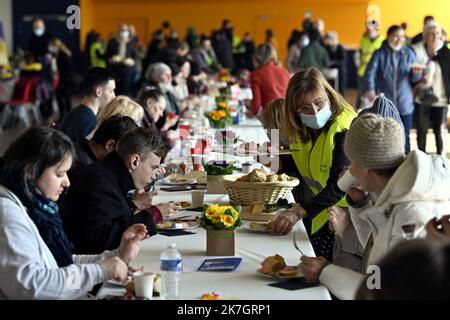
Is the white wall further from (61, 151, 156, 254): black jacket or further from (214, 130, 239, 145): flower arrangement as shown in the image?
(61, 151, 156, 254): black jacket

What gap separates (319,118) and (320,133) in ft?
0.40

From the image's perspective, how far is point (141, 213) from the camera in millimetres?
3504

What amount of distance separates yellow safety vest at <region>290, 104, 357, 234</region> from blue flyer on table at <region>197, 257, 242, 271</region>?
1007mm

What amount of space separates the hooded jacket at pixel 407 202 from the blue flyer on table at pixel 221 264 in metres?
0.36

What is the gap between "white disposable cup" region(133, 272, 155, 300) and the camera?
99.2 inches

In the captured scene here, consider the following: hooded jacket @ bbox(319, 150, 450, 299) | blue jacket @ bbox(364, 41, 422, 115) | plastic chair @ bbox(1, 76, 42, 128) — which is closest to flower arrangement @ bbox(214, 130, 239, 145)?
blue jacket @ bbox(364, 41, 422, 115)

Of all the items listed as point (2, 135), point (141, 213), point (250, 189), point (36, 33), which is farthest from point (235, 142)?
point (36, 33)

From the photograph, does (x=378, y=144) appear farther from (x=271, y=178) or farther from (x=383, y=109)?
(x=383, y=109)

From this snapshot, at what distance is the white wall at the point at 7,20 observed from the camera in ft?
70.8

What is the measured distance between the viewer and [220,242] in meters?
3.09

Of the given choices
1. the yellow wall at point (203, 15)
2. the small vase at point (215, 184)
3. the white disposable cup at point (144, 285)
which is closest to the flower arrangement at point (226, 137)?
the small vase at point (215, 184)

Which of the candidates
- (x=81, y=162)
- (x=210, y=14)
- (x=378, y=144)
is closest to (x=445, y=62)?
(x=81, y=162)

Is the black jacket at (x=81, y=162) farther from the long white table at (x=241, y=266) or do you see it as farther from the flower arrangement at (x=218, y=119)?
the flower arrangement at (x=218, y=119)

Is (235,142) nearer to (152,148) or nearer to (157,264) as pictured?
(152,148)
